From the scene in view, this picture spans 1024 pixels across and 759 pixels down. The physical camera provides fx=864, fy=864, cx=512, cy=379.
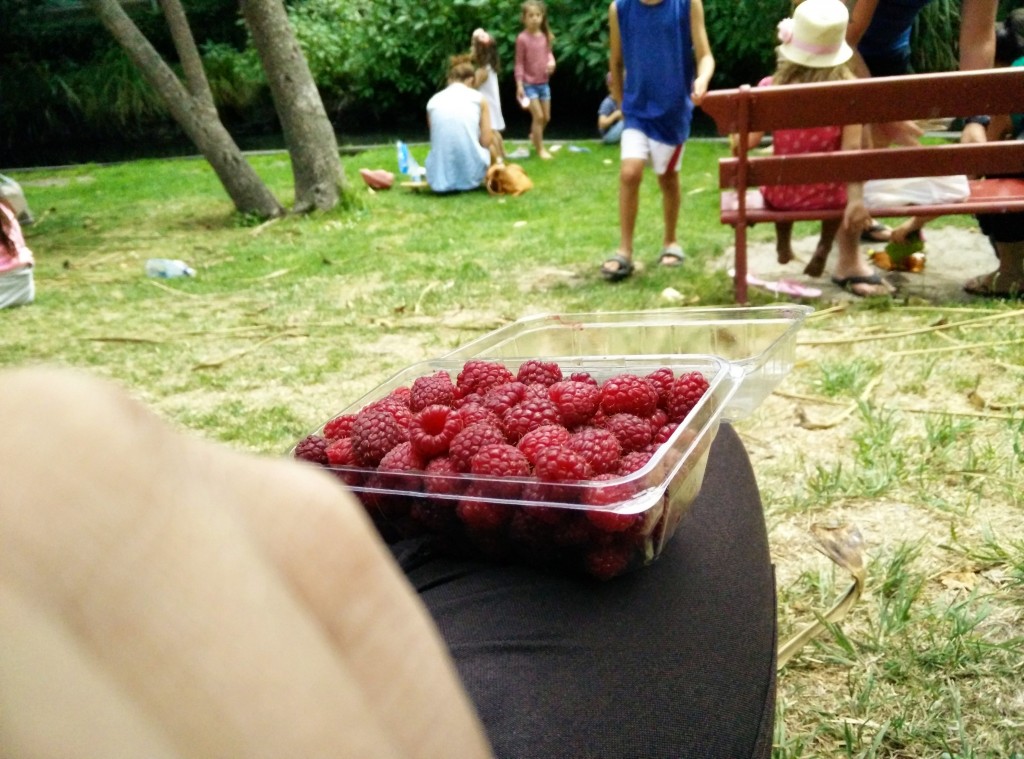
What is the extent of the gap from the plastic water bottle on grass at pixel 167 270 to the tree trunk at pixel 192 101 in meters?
1.38

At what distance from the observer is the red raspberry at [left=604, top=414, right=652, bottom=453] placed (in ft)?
3.36

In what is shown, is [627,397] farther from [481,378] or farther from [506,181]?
[506,181]

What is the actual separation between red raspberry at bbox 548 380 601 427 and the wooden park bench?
2348 millimetres

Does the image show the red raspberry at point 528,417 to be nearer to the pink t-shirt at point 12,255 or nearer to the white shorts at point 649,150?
the white shorts at point 649,150

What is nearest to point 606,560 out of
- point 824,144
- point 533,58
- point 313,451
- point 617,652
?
point 617,652

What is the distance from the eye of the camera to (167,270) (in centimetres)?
482

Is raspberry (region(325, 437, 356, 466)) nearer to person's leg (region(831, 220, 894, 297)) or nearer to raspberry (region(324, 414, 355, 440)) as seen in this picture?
raspberry (region(324, 414, 355, 440))

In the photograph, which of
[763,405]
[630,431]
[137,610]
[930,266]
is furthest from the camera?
[930,266]

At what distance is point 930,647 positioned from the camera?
1.43 metres

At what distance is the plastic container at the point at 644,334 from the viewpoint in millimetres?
1515

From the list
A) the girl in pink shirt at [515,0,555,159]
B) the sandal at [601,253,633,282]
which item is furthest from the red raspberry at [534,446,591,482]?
the girl in pink shirt at [515,0,555,159]

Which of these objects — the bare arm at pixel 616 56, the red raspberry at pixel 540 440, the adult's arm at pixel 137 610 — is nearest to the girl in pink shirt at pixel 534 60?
the bare arm at pixel 616 56

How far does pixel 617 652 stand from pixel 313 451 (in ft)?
1.55

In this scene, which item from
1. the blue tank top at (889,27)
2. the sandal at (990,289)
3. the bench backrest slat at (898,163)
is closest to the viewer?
the bench backrest slat at (898,163)
